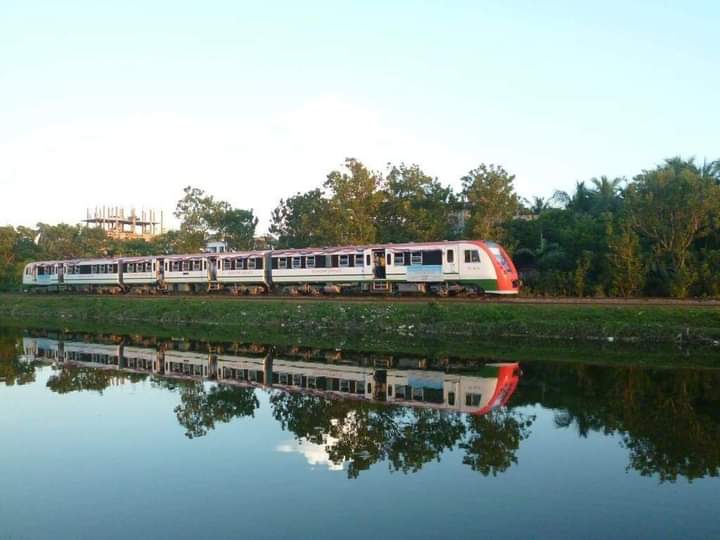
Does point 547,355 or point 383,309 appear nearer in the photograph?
point 547,355

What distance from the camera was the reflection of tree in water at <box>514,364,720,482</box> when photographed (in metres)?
10.4

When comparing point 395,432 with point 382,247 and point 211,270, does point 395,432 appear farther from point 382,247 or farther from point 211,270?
point 211,270

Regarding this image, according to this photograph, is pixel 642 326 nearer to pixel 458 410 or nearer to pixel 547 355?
pixel 547 355

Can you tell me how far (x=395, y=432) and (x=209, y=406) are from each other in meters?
5.01

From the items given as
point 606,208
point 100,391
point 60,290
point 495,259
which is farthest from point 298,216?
point 100,391

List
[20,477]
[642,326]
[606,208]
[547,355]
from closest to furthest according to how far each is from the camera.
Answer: [20,477]
[547,355]
[642,326]
[606,208]

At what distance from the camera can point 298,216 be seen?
5772 centimetres

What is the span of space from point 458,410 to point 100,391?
380 inches

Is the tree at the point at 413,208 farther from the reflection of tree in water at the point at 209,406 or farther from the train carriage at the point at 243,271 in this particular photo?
the reflection of tree in water at the point at 209,406

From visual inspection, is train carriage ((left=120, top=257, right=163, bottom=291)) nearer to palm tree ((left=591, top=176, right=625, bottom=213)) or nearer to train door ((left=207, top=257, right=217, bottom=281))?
train door ((left=207, top=257, right=217, bottom=281))

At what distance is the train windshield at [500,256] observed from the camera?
29547 mm

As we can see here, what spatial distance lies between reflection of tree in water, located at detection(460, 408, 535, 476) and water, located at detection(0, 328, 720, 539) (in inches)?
1.6

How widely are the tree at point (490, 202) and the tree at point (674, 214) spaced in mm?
8045

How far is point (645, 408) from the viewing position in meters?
13.8
